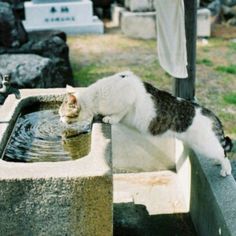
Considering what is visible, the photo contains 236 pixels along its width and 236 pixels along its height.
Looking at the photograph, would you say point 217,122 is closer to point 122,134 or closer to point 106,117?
point 106,117

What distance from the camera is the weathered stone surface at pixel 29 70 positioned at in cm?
646

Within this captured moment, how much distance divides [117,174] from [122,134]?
18.9 inches

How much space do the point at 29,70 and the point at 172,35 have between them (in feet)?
9.02

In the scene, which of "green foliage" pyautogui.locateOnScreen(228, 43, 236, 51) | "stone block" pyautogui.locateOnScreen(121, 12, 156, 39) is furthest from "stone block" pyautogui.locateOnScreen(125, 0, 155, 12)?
"green foliage" pyautogui.locateOnScreen(228, 43, 236, 51)

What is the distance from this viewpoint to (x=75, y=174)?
2.85 meters

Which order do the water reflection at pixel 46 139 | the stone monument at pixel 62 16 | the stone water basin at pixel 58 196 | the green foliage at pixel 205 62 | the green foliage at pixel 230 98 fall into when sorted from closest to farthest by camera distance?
the stone water basin at pixel 58 196 → the water reflection at pixel 46 139 → the green foliage at pixel 230 98 → the green foliage at pixel 205 62 → the stone monument at pixel 62 16

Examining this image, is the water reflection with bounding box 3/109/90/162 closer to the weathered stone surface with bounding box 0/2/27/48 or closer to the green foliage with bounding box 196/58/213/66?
the weathered stone surface with bounding box 0/2/27/48

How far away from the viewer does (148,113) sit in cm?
385

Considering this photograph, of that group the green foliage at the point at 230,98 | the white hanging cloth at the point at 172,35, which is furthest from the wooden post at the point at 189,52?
the green foliage at the point at 230,98

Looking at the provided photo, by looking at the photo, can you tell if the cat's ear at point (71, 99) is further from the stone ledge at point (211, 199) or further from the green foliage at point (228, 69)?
the green foliage at point (228, 69)

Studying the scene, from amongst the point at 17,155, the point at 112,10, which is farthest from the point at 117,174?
the point at 112,10

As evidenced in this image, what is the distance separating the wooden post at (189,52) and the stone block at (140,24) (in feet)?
20.5

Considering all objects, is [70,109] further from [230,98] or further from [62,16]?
[62,16]

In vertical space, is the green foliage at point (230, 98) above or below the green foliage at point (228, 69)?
below
